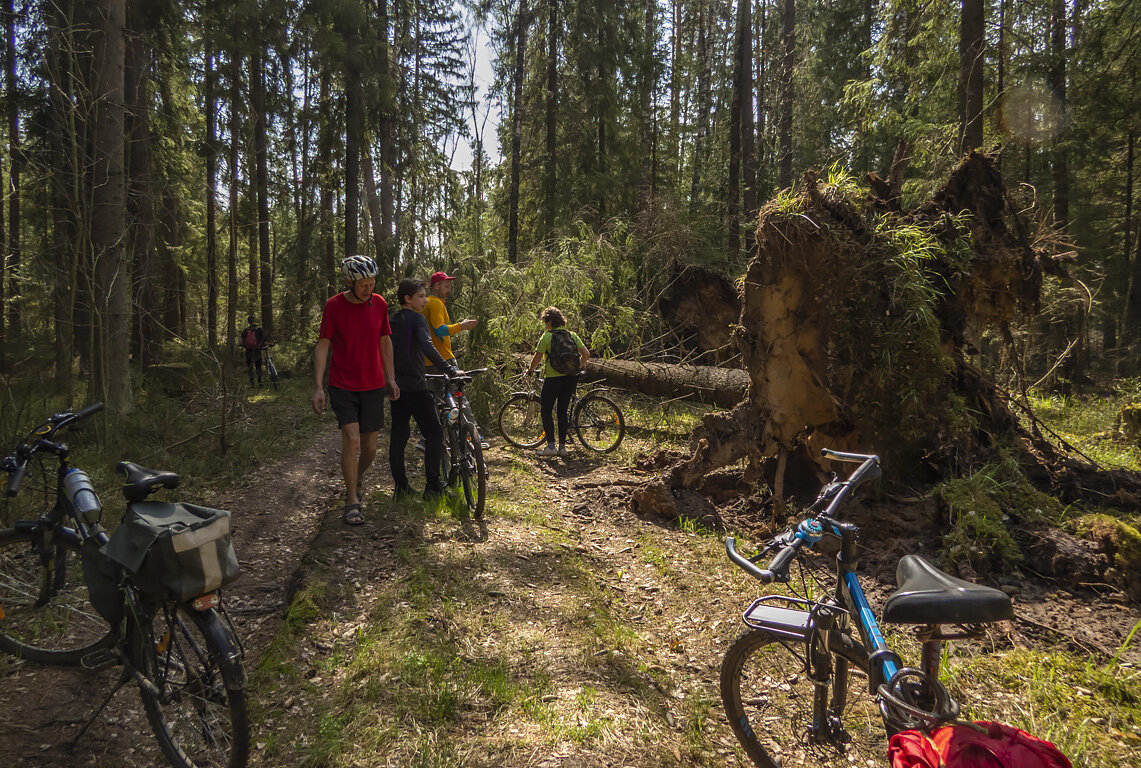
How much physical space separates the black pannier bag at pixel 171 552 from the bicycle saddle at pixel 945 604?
250 centimetres

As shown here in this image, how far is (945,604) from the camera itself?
1936 mm

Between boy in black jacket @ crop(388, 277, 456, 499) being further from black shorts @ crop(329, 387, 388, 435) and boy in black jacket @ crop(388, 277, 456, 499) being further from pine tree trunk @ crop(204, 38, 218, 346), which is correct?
pine tree trunk @ crop(204, 38, 218, 346)

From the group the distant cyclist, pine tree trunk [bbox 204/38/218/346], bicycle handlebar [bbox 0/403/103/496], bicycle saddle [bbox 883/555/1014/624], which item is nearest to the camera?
bicycle saddle [bbox 883/555/1014/624]

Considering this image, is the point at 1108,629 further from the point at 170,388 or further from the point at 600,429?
the point at 170,388

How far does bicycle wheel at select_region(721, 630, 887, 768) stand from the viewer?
2824 mm

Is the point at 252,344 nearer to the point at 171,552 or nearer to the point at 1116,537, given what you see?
the point at 171,552

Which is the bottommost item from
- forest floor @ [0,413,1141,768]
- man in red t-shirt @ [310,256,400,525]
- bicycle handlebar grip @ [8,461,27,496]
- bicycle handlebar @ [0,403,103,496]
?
forest floor @ [0,413,1141,768]

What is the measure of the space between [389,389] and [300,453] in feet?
13.4

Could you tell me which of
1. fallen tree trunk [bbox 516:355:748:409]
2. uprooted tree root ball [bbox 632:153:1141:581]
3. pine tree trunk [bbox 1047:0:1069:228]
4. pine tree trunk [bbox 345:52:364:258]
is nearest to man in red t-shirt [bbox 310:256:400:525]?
uprooted tree root ball [bbox 632:153:1141:581]

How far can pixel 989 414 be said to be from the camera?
19.4ft

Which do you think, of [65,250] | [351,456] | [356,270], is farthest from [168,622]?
[65,250]

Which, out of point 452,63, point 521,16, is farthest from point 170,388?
point 452,63

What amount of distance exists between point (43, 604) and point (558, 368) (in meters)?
5.93

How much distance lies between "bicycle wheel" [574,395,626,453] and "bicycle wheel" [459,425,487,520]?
3278 millimetres
